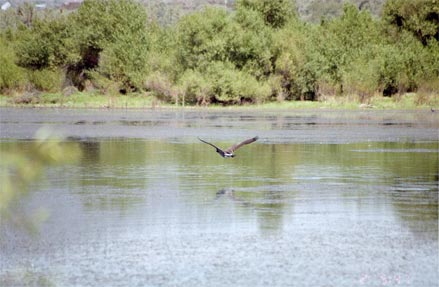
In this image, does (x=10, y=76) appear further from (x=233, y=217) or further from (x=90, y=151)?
(x=233, y=217)

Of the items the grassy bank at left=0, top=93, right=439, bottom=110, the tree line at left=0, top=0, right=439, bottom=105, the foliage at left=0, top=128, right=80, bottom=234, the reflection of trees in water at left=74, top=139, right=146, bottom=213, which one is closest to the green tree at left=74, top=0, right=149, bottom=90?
the tree line at left=0, top=0, right=439, bottom=105

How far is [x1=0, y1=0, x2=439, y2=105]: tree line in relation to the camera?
5719 cm

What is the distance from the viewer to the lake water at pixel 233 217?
11.4 meters

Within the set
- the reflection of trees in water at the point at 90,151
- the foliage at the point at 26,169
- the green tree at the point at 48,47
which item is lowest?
the foliage at the point at 26,169

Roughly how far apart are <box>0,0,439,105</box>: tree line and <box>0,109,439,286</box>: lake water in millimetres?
28602

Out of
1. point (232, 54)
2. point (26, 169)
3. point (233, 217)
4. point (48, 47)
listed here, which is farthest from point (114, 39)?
point (233, 217)

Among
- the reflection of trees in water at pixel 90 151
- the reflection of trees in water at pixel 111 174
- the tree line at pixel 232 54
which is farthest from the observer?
the tree line at pixel 232 54

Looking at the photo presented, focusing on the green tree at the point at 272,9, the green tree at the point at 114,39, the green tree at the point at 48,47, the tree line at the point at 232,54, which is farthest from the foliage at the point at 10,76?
the green tree at the point at 272,9

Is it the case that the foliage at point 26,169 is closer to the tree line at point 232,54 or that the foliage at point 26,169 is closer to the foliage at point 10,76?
the tree line at point 232,54

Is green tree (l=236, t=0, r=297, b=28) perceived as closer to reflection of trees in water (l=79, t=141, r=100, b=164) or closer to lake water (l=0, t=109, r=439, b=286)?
reflection of trees in water (l=79, t=141, r=100, b=164)

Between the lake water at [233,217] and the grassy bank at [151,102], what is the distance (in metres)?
26.4

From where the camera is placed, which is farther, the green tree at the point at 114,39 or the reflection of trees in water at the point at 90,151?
the green tree at the point at 114,39

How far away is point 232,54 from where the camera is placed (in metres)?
59.1

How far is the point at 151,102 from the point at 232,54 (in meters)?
6.69
